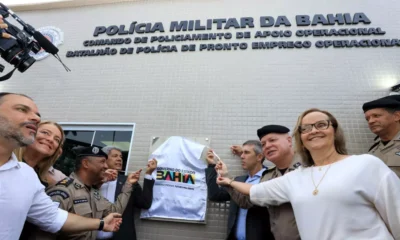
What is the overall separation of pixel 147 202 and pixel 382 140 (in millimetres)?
2327

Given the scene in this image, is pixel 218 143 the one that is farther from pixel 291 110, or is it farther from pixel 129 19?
pixel 129 19

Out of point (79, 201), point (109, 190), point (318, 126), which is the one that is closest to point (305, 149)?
point (318, 126)

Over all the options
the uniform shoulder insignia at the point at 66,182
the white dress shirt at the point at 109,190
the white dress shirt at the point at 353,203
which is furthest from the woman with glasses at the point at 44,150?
the white dress shirt at the point at 353,203

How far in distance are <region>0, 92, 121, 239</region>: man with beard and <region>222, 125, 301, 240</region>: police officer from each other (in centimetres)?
109

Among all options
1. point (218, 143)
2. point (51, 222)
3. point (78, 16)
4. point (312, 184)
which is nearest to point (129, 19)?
point (78, 16)

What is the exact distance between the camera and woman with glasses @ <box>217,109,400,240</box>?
0.97 metres

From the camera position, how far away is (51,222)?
4.46ft

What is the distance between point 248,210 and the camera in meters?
1.85

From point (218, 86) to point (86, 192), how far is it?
77.9 inches

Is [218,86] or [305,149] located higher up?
[218,86]

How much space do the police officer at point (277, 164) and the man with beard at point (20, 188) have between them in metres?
1.09

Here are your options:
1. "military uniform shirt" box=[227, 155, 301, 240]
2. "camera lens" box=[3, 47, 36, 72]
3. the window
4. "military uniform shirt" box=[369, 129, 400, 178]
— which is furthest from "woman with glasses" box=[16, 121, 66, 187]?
"military uniform shirt" box=[369, 129, 400, 178]

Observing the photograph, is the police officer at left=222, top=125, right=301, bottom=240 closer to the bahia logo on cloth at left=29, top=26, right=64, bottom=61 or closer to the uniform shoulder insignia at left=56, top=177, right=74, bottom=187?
the uniform shoulder insignia at left=56, top=177, right=74, bottom=187

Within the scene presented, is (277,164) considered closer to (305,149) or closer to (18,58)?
(305,149)
